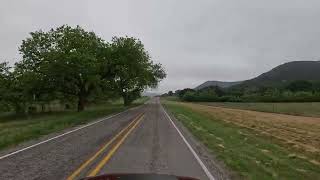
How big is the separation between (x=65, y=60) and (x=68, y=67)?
0.80 metres

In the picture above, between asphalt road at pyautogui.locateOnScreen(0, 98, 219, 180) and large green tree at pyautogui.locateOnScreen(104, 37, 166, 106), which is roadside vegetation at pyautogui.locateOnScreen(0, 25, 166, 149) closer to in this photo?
large green tree at pyautogui.locateOnScreen(104, 37, 166, 106)

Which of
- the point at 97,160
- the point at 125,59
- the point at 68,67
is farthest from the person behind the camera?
the point at 125,59

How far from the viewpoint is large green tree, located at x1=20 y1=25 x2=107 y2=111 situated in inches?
1693

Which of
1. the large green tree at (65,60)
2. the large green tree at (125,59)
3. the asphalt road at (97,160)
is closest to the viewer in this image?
the asphalt road at (97,160)

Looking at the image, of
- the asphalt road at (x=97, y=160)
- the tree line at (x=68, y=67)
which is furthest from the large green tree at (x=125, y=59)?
the asphalt road at (x=97, y=160)

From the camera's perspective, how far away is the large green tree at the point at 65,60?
141 feet

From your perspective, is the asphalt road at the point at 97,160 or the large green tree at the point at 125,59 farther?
the large green tree at the point at 125,59

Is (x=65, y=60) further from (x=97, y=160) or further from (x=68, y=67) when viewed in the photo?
(x=97, y=160)

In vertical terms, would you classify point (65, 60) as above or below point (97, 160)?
above

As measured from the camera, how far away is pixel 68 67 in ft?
141

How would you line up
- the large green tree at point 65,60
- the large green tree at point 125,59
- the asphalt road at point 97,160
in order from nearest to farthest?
1. the asphalt road at point 97,160
2. the large green tree at point 65,60
3. the large green tree at point 125,59

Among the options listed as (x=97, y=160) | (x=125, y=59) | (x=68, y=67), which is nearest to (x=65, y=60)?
(x=68, y=67)

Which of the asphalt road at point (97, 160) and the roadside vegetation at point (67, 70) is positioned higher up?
the roadside vegetation at point (67, 70)

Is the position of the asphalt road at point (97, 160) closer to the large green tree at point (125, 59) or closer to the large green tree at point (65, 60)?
the large green tree at point (65, 60)
